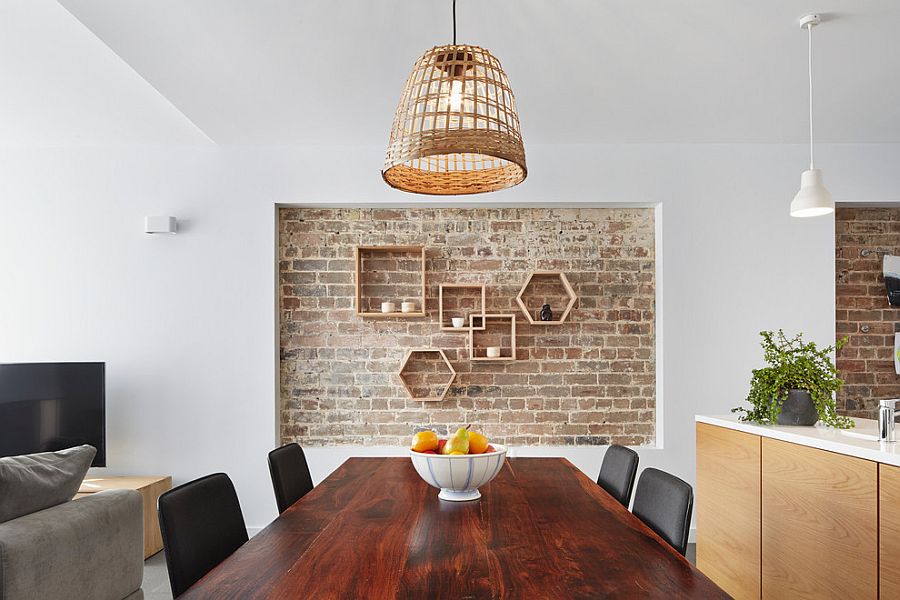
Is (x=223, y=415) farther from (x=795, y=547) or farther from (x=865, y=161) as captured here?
(x=865, y=161)

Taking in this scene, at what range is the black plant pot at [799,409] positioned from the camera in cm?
244

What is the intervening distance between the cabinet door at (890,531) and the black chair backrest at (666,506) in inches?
21.4

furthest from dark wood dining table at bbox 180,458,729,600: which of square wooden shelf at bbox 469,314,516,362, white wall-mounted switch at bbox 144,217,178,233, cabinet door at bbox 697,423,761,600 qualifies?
white wall-mounted switch at bbox 144,217,178,233

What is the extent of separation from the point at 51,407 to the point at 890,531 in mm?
4226

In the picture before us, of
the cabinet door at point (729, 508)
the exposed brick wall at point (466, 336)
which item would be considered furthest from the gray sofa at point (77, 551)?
the cabinet door at point (729, 508)

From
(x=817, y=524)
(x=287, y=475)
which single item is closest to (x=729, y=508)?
(x=817, y=524)

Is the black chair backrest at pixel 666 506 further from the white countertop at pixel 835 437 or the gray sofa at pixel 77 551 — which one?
the gray sofa at pixel 77 551

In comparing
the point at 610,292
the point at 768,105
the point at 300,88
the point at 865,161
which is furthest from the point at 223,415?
the point at 865,161

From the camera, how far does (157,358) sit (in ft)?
13.6

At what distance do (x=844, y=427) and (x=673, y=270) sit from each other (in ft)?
6.22

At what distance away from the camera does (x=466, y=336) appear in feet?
14.1

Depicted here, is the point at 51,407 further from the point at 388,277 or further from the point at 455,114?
the point at 455,114

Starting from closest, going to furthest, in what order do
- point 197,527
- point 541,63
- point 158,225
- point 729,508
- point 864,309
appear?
1. point 197,527
2. point 729,508
3. point 541,63
4. point 158,225
5. point 864,309

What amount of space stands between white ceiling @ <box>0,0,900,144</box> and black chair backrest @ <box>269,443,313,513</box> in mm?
1758
